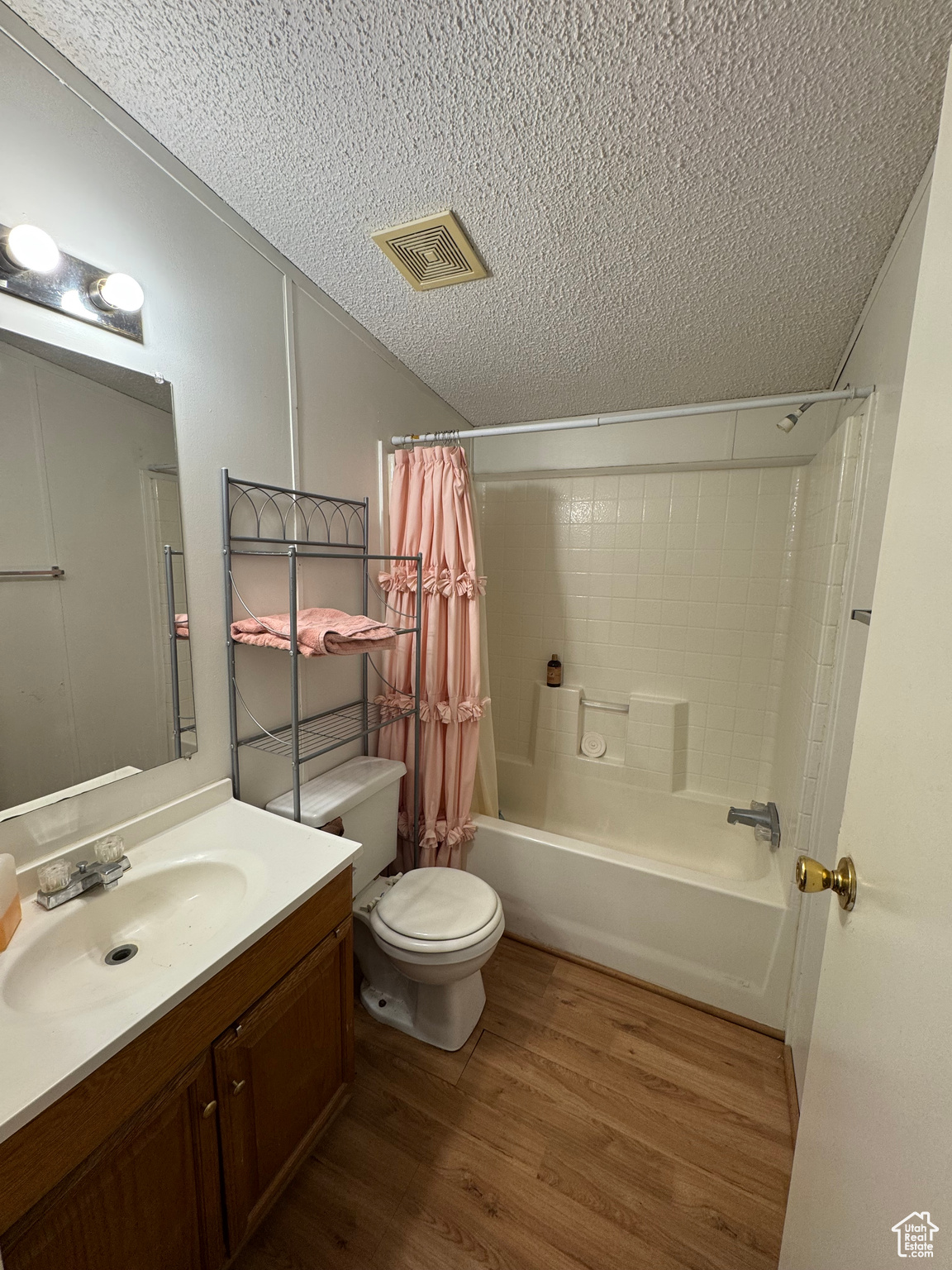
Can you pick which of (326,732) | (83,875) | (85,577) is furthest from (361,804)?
(85,577)

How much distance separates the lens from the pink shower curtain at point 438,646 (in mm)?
1721

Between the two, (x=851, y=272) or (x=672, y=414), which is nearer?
(x=851, y=272)

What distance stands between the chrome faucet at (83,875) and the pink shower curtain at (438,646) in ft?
3.11

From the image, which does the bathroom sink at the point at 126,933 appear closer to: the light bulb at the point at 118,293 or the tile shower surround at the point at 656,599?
the light bulb at the point at 118,293

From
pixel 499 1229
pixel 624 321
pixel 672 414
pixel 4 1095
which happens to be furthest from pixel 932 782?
pixel 624 321

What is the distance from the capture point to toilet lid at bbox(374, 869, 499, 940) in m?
1.35

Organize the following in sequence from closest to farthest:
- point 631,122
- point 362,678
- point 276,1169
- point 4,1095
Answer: point 4,1095, point 631,122, point 276,1169, point 362,678

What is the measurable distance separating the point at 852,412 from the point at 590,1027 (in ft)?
6.71

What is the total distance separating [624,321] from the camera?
1479mm

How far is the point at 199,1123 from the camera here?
2.69ft

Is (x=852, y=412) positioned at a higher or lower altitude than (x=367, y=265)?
lower

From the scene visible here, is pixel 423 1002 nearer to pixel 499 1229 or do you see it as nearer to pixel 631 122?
pixel 499 1229

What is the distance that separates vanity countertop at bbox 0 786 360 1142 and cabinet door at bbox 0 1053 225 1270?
0.11 meters

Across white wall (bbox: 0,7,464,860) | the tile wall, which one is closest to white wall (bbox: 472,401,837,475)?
the tile wall
